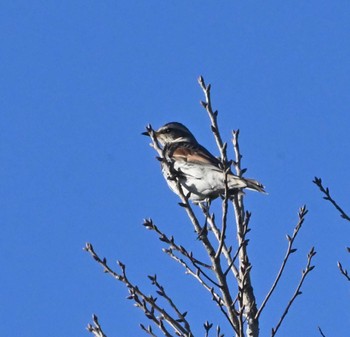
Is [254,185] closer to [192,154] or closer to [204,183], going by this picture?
[204,183]

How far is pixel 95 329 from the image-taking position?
19.6 feet

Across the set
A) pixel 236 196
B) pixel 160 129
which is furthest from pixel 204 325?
pixel 160 129

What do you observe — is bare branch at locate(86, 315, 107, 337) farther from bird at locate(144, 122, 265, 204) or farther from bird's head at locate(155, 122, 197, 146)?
bird's head at locate(155, 122, 197, 146)

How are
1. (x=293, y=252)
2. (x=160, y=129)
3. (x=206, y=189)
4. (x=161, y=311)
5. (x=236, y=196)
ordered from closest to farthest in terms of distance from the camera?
(x=161, y=311), (x=293, y=252), (x=236, y=196), (x=206, y=189), (x=160, y=129)

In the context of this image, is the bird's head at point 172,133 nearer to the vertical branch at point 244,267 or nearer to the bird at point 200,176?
the bird at point 200,176

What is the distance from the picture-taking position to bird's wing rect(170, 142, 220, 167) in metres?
8.56

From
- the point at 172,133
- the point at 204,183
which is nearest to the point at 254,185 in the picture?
the point at 204,183

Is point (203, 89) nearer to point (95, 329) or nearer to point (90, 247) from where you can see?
point (90, 247)

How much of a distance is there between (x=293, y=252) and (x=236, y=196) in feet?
3.52

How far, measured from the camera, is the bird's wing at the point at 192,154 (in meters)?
8.56

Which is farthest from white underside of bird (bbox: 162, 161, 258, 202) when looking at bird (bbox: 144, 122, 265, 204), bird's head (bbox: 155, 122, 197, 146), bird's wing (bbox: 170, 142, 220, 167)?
bird's head (bbox: 155, 122, 197, 146)

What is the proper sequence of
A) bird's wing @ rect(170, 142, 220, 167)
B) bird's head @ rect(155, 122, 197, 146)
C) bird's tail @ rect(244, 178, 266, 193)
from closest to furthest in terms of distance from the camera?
1. bird's tail @ rect(244, 178, 266, 193)
2. bird's wing @ rect(170, 142, 220, 167)
3. bird's head @ rect(155, 122, 197, 146)

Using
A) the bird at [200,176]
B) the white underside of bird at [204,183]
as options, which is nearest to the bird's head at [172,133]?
the bird at [200,176]

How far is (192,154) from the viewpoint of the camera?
8922 millimetres
